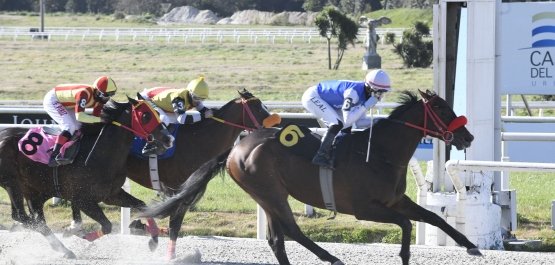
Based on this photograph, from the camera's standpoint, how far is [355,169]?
540cm

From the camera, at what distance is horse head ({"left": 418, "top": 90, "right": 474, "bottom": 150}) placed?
213 inches

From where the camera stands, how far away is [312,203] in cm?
556

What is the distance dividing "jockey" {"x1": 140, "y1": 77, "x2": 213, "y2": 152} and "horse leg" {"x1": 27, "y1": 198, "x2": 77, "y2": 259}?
1.13m

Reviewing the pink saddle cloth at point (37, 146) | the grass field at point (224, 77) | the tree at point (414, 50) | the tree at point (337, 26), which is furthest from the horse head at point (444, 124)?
the tree at point (337, 26)

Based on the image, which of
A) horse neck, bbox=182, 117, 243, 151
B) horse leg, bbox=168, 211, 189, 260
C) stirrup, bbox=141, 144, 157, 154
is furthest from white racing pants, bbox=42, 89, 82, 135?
horse leg, bbox=168, 211, 189, 260

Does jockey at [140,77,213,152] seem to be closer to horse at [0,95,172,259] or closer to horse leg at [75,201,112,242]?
horse at [0,95,172,259]

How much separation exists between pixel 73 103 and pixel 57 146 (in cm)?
36

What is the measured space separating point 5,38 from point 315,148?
32.0 metres

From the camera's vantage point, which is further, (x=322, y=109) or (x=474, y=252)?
(x=322, y=109)

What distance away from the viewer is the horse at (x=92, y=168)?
6.02 metres

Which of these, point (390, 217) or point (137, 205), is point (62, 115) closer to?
point (137, 205)

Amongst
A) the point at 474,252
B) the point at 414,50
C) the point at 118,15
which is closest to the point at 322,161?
the point at 474,252

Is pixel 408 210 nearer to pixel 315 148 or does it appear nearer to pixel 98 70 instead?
pixel 315 148

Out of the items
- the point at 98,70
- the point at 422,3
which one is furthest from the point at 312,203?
the point at 422,3
